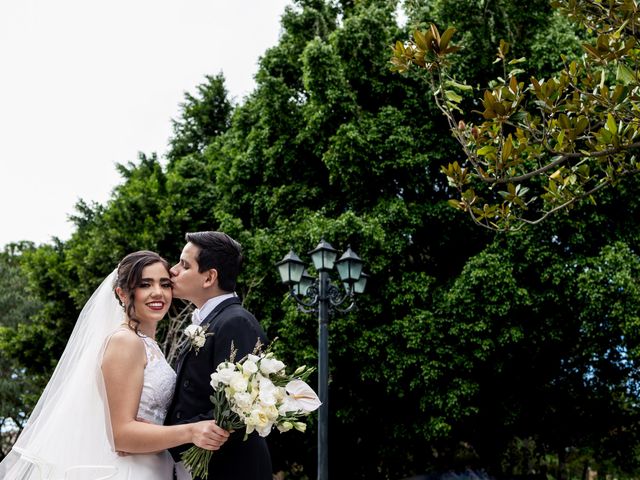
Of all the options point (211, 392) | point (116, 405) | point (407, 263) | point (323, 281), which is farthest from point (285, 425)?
point (407, 263)

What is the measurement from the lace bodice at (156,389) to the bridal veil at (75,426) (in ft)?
0.63

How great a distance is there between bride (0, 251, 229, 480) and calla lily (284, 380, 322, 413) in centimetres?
46

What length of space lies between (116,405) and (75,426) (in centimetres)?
51

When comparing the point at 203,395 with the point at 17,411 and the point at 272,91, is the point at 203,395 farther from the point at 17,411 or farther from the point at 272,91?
the point at 17,411

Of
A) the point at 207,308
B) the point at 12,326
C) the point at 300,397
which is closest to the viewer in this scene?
the point at 300,397

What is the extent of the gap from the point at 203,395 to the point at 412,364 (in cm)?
1152

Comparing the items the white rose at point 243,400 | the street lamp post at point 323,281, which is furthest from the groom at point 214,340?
the street lamp post at point 323,281

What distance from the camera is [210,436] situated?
3.05m

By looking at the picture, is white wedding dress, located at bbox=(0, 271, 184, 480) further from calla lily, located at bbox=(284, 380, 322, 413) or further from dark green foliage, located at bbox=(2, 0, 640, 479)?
dark green foliage, located at bbox=(2, 0, 640, 479)

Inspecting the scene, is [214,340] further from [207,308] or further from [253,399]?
[253,399]

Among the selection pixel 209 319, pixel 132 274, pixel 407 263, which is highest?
pixel 407 263

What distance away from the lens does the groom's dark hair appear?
11.9ft

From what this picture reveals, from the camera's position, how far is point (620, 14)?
4855 millimetres

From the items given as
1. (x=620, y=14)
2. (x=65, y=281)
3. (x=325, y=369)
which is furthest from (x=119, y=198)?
(x=620, y=14)
